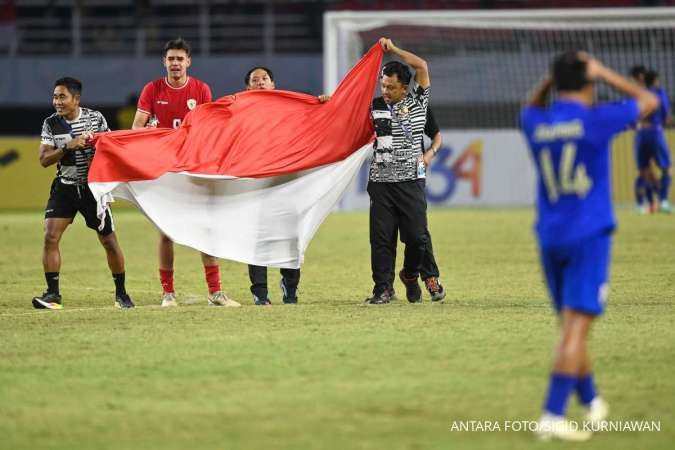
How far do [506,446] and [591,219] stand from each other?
1.21 m

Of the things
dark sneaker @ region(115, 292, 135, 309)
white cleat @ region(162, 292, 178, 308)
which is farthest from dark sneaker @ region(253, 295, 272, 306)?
dark sneaker @ region(115, 292, 135, 309)

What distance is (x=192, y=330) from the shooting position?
9766mm

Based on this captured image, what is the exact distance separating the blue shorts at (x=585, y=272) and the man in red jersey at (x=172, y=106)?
5657 millimetres

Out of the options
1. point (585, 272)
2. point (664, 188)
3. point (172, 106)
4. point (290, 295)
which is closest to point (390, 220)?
point (290, 295)

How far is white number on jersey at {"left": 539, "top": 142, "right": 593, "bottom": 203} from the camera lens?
6.23 meters

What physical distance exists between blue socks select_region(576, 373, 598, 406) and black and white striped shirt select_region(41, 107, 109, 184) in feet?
20.6

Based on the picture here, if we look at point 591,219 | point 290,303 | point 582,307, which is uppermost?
point 591,219

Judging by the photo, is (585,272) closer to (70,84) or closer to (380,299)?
(380,299)

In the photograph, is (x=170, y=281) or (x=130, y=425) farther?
(x=170, y=281)

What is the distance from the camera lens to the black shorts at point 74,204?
1141 centimetres

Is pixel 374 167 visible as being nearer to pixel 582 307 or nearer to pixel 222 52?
pixel 582 307

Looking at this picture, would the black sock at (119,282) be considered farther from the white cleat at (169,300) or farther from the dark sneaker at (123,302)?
the white cleat at (169,300)

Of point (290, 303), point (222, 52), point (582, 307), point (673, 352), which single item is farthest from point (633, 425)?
point (222, 52)

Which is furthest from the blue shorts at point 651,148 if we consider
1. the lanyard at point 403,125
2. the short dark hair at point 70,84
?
the short dark hair at point 70,84
